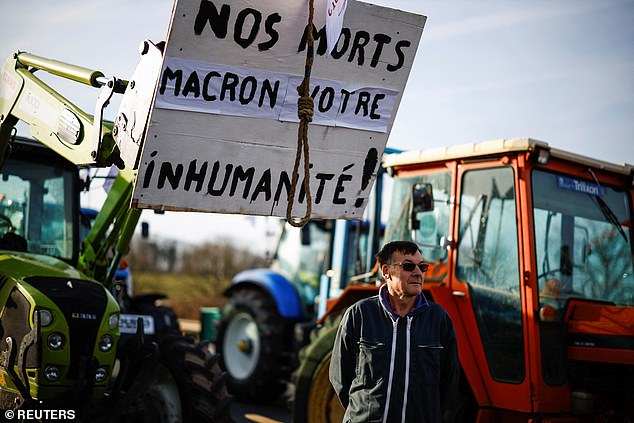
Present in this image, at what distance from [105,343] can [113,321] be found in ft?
0.52

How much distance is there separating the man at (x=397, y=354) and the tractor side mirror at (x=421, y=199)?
83.9 inches

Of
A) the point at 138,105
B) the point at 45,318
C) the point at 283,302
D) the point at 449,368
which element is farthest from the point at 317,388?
the point at 283,302

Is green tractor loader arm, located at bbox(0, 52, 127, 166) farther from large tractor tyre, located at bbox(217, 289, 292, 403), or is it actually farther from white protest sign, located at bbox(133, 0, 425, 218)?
large tractor tyre, located at bbox(217, 289, 292, 403)

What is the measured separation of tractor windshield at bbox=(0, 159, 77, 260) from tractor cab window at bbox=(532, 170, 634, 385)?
11.7ft

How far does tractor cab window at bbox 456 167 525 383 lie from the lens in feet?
17.8

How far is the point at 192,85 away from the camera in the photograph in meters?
3.62

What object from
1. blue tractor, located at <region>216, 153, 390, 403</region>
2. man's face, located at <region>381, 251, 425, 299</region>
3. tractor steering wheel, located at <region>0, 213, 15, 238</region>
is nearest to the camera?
man's face, located at <region>381, 251, 425, 299</region>

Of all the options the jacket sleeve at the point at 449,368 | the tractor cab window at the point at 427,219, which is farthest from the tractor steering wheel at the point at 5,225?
the jacket sleeve at the point at 449,368

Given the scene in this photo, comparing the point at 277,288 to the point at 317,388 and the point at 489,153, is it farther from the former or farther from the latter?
the point at 489,153

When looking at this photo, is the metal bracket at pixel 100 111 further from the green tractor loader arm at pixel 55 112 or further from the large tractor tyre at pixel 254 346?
the large tractor tyre at pixel 254 346

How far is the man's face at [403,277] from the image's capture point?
3.59 metres

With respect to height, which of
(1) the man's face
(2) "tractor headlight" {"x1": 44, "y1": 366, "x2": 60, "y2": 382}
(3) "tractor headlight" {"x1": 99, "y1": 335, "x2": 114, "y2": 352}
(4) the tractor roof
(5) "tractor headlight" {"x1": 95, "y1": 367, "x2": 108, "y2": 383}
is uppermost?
(4) the tractor roof

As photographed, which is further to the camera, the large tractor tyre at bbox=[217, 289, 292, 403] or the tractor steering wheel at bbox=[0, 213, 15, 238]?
the large tractor tyre at bbox=[217, 289, 292, 403]

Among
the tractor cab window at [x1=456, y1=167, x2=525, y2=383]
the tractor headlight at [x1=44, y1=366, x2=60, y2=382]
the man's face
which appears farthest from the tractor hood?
the tractor cab window at [x1=456, y1=167, x2=525, y2=383]
